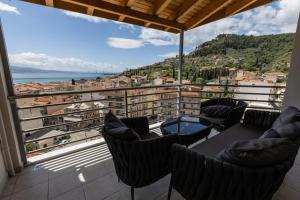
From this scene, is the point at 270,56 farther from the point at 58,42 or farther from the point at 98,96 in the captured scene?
the point at 58,42

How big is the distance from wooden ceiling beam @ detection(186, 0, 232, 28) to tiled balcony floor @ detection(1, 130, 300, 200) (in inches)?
105

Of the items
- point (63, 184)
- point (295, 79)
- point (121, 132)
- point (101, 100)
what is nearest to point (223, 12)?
point (295, 79)

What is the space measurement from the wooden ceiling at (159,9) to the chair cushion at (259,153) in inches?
93.6

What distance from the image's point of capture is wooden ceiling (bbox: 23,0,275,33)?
2.37m

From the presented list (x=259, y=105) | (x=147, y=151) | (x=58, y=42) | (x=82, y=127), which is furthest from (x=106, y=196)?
(x=58, y=42)

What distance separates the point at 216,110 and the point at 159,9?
2.14 meters

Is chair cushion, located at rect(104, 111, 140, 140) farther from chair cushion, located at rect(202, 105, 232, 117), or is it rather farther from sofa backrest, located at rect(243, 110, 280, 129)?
chair cushion, located at rect(202, 105, 232, 117)

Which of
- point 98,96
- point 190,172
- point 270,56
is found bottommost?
point 190,172

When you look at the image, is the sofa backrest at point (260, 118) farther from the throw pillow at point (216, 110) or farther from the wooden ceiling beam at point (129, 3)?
the wooden ceiling beam at point (129, 3)

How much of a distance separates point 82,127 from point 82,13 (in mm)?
1925

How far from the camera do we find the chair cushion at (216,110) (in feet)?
9.35

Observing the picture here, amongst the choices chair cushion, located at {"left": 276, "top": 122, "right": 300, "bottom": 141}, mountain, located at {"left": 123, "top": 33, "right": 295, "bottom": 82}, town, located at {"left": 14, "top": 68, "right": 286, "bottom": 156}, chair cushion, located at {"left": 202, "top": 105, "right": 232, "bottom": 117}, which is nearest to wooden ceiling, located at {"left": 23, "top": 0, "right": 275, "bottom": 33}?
mountain, located at {"left": 123, "top": 33, "right": 295, "bottom": 82}

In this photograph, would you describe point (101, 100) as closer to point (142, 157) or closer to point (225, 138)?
point (142, 157)

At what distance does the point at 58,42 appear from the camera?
167 inches
